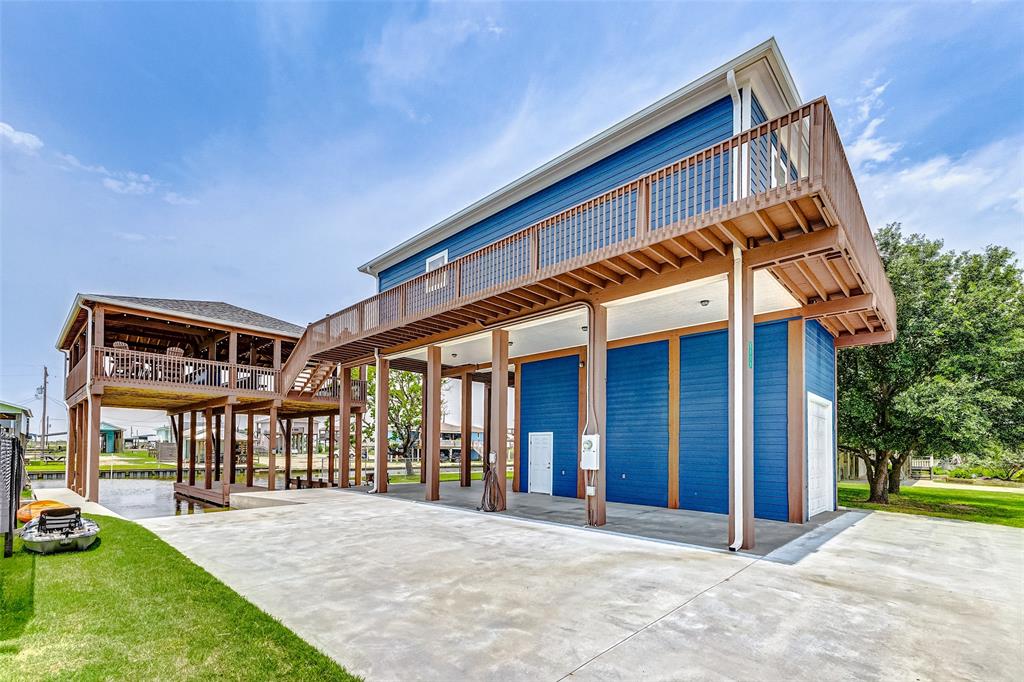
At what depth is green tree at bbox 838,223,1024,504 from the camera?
13.3 meters

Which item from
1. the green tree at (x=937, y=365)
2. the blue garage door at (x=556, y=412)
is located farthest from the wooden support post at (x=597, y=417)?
the green tree at (x=937, y=365)

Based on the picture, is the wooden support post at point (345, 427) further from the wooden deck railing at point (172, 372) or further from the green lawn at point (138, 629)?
the green lawn at point (138, 629)

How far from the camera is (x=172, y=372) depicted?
647 inches

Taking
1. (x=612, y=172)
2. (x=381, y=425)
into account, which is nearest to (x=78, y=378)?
(x=381, y=425)

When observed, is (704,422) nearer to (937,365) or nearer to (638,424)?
(638,424)

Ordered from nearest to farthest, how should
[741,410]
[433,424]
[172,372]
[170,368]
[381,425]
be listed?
[741,410] → [433,424] → [381,425] → [170,368] → [172,372]

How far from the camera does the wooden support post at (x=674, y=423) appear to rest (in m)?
12.1

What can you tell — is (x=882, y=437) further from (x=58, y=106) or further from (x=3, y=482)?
(x=58, y=106)

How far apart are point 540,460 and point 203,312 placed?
1221cm

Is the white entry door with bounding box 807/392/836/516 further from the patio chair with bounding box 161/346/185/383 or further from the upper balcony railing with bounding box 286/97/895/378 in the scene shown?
the patio chair with bounding box 161/346/185/383

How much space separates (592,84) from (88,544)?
17348 mm

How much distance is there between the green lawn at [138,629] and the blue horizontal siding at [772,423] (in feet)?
30.9

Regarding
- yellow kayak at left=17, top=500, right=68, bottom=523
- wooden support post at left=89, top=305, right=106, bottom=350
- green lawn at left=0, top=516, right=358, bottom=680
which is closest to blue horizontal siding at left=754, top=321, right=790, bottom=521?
green lawn at left=0, top=516, right=358, bottom=680

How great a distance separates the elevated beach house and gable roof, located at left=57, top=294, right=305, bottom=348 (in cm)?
29
